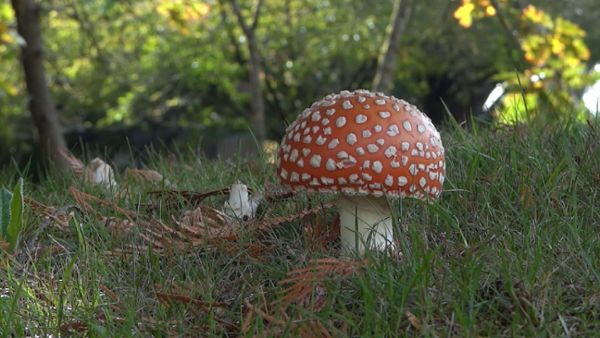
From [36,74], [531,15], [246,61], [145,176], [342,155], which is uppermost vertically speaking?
[342,155]

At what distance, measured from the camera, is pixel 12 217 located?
8.95 feet

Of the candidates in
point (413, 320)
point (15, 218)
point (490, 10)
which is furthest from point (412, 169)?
point (490, 10)

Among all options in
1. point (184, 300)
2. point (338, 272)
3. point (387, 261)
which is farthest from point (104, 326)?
point (387, 261)

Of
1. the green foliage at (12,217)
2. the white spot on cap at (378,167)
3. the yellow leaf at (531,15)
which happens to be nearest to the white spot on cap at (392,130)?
the white spot on cap at (378,167)

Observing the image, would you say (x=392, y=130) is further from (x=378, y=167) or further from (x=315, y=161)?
(x=315, y=161)

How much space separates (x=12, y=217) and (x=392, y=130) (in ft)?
4.41

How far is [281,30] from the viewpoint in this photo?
34.6ft

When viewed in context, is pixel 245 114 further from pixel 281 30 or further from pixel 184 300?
pixel 184 300

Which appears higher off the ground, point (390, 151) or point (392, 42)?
point (390, 151)

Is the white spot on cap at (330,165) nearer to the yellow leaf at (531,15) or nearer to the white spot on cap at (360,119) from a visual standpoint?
the white spot on cap at (360,119)

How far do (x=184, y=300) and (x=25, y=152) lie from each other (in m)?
10.0

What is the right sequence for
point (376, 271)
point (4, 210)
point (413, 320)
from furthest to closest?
point (4, 210) < point (376, 271) < point (413, 320)

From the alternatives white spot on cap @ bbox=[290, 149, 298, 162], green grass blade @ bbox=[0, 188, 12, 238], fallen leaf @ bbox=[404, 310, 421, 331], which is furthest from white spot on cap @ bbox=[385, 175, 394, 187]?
green grass blade @ bbox=[0, 188, 12, 238]

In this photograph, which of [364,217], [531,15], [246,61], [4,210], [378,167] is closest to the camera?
[378,167]
